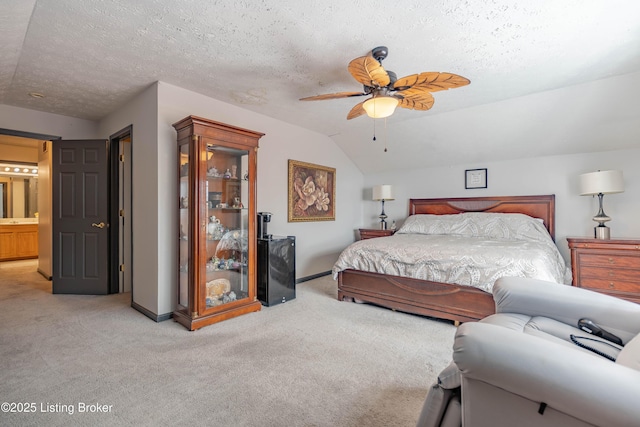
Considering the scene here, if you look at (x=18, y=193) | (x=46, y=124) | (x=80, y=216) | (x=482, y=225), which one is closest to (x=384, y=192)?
(x=482, y=225)

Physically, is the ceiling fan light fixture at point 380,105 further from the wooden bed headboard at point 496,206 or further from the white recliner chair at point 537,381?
the wooden bed headboard at point 496,206

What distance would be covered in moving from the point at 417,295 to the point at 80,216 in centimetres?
465

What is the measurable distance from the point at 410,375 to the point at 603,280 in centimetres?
293

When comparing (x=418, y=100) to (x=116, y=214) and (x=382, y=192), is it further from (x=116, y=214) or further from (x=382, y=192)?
(x=116, y=214)

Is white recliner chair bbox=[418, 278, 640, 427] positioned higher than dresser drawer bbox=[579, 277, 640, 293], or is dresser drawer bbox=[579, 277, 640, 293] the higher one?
white recliner chair bbox=[418, 278, 640, 427]

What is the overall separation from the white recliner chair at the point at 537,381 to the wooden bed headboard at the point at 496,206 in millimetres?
3366

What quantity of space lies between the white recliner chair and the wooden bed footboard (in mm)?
1443

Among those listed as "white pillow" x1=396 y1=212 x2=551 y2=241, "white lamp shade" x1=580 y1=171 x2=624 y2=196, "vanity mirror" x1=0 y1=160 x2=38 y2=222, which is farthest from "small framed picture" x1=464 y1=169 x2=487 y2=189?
"vanity mirror" x1=0 y1=160 x2=38 y2=222

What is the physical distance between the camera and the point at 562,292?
166 cm

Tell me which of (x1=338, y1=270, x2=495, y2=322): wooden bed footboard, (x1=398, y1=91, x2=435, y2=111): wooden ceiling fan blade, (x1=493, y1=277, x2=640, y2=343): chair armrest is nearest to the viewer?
(x1=493, y1=277, x2=640, y2=343): chair armrest

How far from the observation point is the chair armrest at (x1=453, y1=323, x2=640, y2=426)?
78 centimetres

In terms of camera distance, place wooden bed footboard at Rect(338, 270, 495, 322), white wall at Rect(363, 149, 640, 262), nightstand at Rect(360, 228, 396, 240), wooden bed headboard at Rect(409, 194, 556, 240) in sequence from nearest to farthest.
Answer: wooden bed footboard at Rect(338, 270, 495, 322)
white wall at Rect(363, 149, 640, 262)
wooden bed headboard at Rect(409, 194, 556, 240)
nightstand at Rect(360, 228, 396, 240)

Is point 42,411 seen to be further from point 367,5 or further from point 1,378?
point 367,5

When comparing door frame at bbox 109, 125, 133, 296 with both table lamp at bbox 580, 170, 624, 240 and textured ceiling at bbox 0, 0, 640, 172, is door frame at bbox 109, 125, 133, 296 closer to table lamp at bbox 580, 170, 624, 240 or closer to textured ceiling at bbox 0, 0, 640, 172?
textured ceiling at bbox 0, 0, 640, 172
